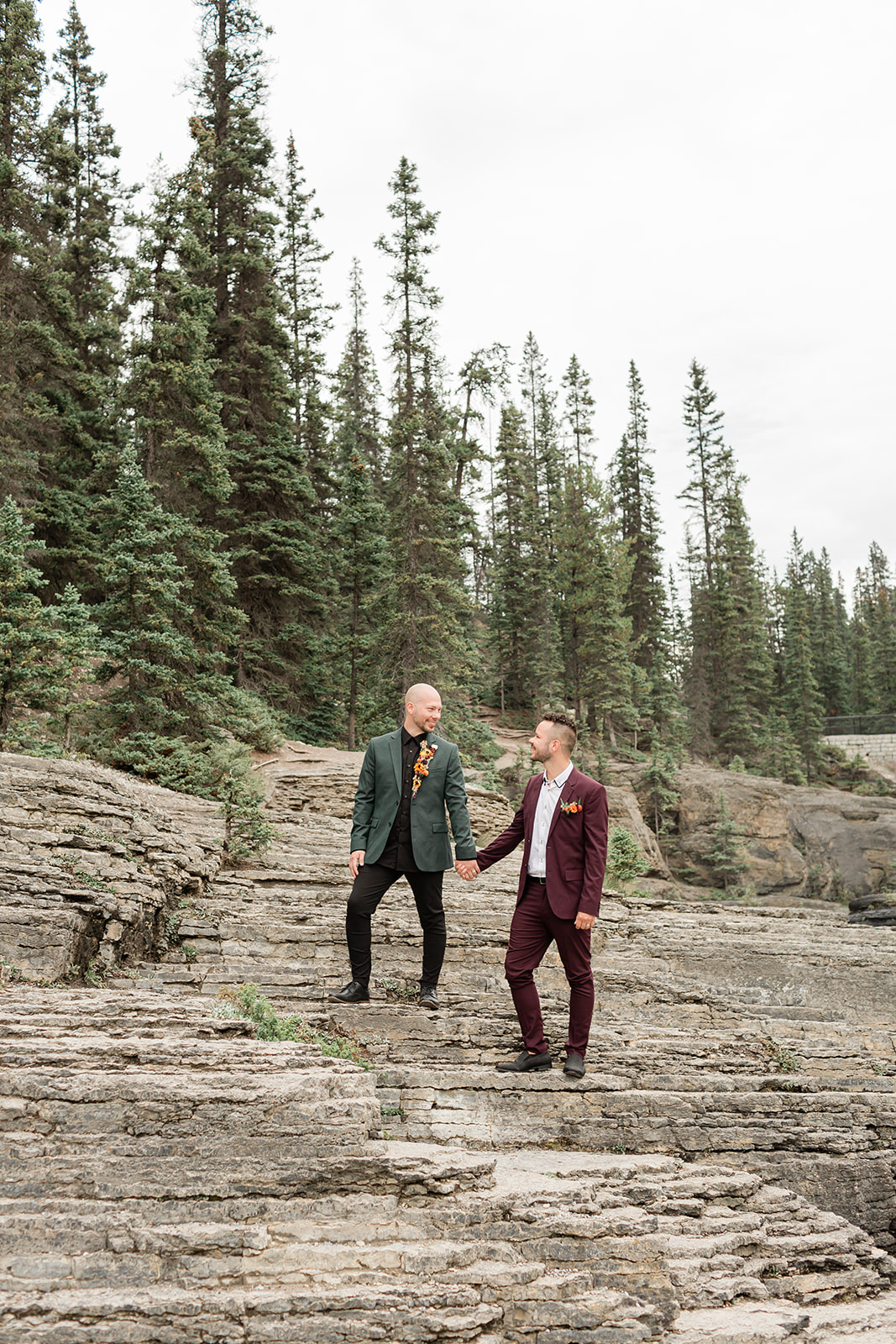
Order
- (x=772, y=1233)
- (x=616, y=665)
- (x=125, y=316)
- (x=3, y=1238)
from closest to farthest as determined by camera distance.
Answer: (x=3, y=1238), (x=772, y=1233), (x=125, y=316), (x=616, y=665)

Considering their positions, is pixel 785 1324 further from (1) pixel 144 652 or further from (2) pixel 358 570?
(2) pixel 358 570

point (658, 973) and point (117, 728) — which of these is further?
point (117, 728)

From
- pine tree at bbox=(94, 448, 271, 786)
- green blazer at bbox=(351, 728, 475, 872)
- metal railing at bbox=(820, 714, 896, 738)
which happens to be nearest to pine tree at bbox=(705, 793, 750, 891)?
pine tree at bbox=(94, 448, 271, 786)

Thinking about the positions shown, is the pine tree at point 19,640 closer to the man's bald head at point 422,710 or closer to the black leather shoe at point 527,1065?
the man's bald head at point 422,710

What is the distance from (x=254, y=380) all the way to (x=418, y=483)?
20.8ft

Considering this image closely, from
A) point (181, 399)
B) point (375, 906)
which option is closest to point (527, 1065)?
point (375, 906)

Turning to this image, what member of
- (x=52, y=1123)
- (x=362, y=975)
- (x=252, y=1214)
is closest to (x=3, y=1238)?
(x=52, y=1123)

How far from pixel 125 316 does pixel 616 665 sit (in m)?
21.6

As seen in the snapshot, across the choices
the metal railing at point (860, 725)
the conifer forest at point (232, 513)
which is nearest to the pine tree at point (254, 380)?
the conifer forest at point (232, 513)

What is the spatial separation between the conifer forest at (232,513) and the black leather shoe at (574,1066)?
8.47 metres

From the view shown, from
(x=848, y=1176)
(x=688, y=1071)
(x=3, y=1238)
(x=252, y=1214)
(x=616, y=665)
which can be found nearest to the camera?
(x=3, y=1238)

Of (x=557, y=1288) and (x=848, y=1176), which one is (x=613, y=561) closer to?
(x=848, y=1176)

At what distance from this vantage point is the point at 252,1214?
11.9 ft

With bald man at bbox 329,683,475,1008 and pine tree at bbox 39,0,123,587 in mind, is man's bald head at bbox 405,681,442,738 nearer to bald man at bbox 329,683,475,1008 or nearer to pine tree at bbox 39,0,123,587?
bald man at bbox 329,683,475,1008
